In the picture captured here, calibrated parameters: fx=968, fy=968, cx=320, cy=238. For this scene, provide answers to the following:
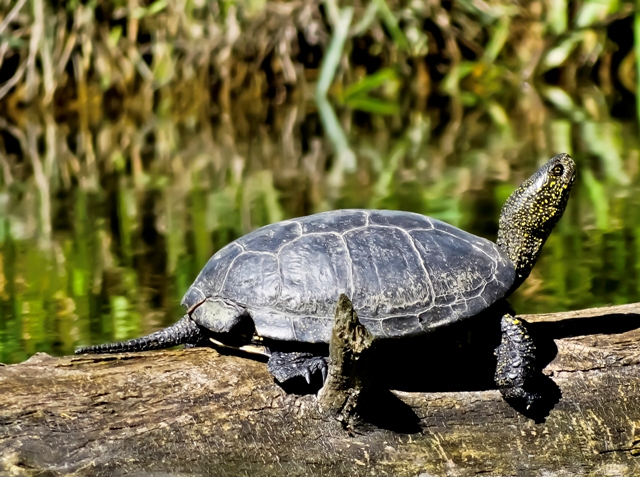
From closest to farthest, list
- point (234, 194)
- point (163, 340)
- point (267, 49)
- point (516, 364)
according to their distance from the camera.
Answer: point (516, 364)
point (163, 340)
point (234, 194)
point (267, 49)

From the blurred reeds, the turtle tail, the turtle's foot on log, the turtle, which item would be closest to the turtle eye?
the turtle

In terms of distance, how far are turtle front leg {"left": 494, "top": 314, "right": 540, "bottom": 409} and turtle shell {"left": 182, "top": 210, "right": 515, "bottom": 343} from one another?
111mm

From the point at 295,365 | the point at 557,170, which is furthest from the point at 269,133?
the point at 295,365

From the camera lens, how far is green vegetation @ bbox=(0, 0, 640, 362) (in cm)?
505

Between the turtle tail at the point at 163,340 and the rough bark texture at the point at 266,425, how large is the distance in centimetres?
8

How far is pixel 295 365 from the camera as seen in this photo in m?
2.62

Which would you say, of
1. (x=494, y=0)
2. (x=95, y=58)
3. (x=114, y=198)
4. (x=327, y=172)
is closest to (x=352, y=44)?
(x=494, y=0)

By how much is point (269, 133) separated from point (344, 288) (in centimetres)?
810

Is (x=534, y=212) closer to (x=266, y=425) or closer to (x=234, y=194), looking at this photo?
(x=266, y=425)

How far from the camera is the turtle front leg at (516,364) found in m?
2.62

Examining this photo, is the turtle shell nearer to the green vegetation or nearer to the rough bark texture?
the rough bark texture

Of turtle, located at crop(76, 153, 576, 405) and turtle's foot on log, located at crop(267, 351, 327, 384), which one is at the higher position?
turtle, located at crop(76, 153, 576, 405)

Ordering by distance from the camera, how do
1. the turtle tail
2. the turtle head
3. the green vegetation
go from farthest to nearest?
the green vegetation, the turtle head, the turtle tail

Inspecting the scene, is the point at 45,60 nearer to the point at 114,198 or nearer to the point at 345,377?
the point at 114,198
